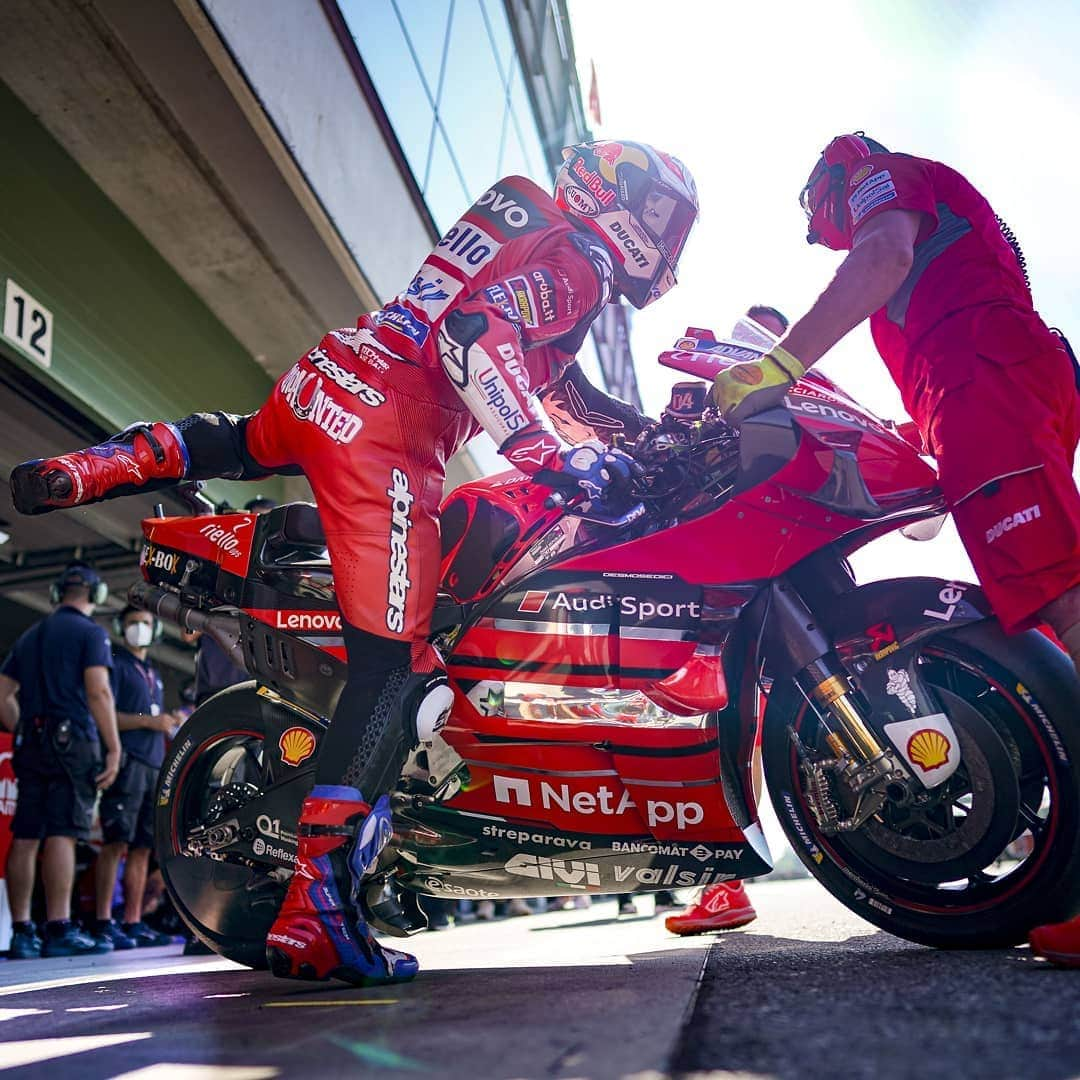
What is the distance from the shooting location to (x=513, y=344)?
2305mm

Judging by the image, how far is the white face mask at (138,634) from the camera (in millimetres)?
6156

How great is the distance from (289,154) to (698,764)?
4.79m

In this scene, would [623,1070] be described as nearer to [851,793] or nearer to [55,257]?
[851,793]

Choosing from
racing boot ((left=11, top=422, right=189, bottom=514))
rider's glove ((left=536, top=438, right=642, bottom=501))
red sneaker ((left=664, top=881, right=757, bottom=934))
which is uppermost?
racing boot ((left=11, top=422, right=189, bottom=514))

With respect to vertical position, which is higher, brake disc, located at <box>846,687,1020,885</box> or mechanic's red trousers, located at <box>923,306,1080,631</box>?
mechanic's red trousers, located at <box>923,306,1080,631</box>

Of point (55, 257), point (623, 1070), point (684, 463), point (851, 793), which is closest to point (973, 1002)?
point (623, 1070)

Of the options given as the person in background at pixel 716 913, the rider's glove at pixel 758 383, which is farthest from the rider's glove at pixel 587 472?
the person in background at pixel 716 913

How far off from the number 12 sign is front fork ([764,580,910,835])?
16.1ft

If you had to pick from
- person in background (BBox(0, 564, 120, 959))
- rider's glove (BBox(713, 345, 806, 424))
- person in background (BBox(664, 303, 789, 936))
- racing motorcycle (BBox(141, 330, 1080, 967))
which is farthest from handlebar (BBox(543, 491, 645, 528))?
person in background (BBox(0, 564, 120, 959))

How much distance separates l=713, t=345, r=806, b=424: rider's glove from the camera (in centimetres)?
218

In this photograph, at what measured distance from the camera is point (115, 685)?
5.91 meters

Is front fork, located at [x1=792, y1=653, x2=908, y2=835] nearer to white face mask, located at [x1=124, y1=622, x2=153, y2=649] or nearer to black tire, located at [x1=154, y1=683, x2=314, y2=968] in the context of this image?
black tire, located at [x1=154, y1=683, x2=314, y2=968]

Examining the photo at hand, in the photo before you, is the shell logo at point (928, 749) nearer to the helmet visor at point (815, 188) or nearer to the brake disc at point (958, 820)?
the brake disc at point (958, 820)

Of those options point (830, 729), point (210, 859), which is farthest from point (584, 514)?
point (210, 859)
